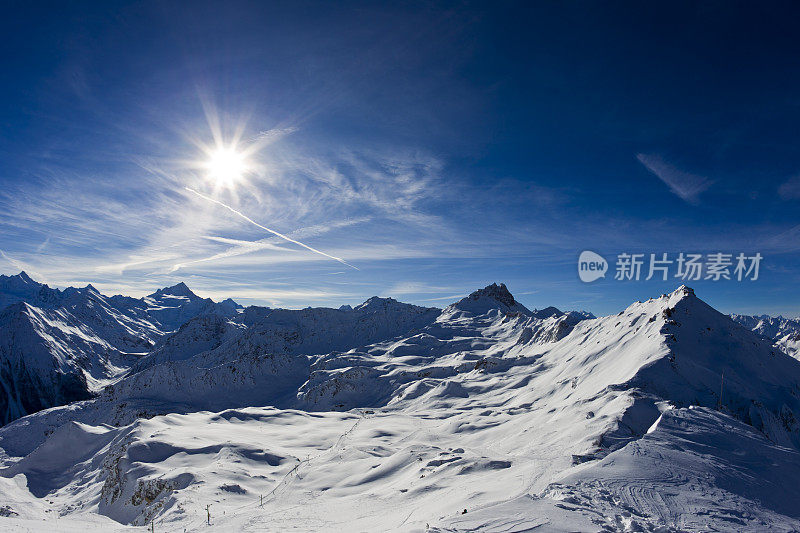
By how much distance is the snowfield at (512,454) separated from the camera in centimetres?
1622

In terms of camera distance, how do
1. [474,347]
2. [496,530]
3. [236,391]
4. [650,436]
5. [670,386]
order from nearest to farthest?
[496,530] < [650,436] < [670,386] < [474,347] < [236,391]

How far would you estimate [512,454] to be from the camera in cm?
3459

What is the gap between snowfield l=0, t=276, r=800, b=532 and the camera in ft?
53.2

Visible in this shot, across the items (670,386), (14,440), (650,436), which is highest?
(670,386)

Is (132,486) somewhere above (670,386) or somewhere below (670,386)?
below

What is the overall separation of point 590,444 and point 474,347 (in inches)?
5116

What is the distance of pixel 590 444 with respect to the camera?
26531 mm

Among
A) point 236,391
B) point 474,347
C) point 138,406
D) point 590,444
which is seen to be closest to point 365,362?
point 474,347

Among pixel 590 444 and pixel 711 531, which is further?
pixel 590 444

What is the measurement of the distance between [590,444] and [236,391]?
630 feet

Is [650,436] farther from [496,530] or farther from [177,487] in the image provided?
[177,487]

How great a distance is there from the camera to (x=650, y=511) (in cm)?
1459

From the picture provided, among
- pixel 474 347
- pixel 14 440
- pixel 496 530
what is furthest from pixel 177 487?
pixel 14 440

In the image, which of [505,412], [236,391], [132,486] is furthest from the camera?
[236,391]
